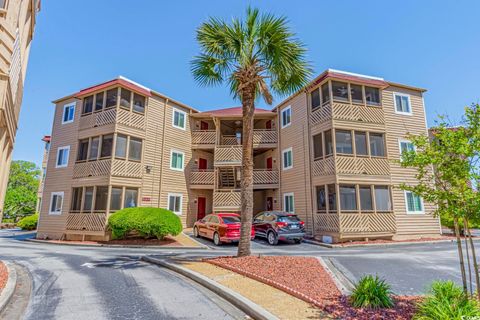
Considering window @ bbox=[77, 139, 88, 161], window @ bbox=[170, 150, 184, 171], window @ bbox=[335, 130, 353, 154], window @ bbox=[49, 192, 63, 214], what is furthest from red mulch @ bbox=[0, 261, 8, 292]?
window @ bbox=[335, 130, 353, 154]

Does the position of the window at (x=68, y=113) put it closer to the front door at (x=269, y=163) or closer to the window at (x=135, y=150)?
the window at (x=135, y=150)

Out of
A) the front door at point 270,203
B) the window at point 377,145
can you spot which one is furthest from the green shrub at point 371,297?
the front door at point 270,203

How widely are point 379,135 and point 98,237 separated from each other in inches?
793

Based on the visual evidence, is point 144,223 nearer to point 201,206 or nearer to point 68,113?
point 201,206

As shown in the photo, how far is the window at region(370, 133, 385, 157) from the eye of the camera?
1841 centimetres

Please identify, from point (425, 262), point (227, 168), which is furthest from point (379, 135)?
point (227, 168)

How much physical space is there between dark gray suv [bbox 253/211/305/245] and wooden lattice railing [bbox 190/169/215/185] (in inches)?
323

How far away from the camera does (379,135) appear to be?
1866 centimetres

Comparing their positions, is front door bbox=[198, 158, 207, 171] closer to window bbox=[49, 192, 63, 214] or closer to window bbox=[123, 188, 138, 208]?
window bbox=[123, 188, 138, 208]

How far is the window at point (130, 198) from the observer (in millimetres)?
19078

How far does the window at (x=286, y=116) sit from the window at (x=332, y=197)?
6.78 metres

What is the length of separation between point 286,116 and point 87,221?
1668 centimetres

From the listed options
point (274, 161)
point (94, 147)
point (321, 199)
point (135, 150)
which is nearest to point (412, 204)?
point (321, 199)

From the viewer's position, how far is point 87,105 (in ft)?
68.9
